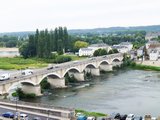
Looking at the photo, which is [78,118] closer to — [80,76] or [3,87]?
[3,87]

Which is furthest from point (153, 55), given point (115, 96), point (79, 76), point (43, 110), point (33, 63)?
point (43, 110)

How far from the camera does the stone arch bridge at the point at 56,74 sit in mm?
41906

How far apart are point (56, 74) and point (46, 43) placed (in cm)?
3201

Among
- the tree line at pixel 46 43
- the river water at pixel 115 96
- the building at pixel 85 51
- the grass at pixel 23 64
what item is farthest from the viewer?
the building at pixel 85 51

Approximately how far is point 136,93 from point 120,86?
5445 millimetres

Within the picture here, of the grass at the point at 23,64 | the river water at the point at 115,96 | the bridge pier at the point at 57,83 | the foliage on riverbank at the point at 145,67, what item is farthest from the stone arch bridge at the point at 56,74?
the grass at the point at 23,64

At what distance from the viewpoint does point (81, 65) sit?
193ft

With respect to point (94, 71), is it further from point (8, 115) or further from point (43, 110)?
point (8, 115)

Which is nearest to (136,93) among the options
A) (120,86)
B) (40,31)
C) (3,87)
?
(120,86)

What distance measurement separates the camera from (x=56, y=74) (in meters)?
50.9

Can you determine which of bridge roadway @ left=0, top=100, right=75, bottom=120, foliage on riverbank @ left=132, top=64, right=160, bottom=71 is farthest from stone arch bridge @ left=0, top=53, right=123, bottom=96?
bridge roadway @ left=0, top=100, right=75, bottom=120

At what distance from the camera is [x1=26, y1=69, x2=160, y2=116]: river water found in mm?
37875

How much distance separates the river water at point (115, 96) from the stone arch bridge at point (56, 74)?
207cm

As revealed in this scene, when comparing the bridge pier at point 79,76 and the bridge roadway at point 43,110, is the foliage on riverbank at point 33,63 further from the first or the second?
the bridge roadway at point 43,110
